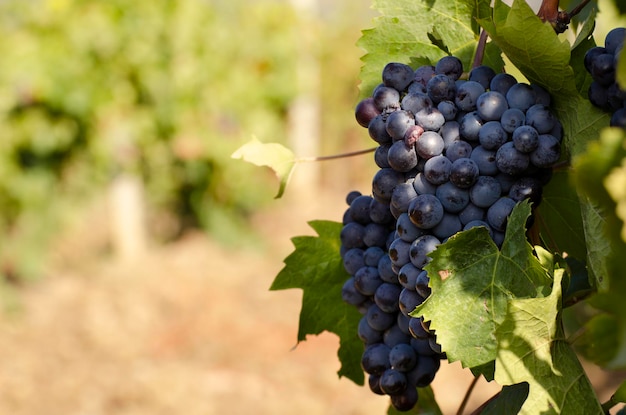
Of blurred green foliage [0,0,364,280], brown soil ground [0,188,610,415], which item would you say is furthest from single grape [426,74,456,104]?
blurred green foliage [0,0,364,280]

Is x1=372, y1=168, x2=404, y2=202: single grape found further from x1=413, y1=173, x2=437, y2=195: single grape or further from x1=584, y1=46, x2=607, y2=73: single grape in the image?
x1=584, y1=46, x2=607, y2=73: single grape

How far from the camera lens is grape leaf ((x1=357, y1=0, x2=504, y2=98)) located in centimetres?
78

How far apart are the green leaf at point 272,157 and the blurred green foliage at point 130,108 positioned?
4.44 metres

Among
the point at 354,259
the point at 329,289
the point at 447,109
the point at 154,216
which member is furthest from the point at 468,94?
the point at 154,216

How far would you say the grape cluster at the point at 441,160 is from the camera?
67 centimetres

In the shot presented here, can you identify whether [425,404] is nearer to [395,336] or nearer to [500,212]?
[395,336]

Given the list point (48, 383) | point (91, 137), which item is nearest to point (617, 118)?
point (48, 383)

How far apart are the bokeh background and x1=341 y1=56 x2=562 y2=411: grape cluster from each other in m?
3.13

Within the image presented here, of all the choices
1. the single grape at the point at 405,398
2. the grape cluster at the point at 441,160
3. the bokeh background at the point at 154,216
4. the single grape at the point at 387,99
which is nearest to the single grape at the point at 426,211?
the grape cluster at the point at 441,160

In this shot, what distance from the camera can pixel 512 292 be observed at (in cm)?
65

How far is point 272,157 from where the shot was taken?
0.92 m

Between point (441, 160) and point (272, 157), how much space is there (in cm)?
29

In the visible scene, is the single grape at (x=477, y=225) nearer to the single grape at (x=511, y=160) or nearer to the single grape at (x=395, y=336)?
the single grape at (x=511, y=160)

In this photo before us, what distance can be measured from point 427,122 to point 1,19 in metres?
5.41
